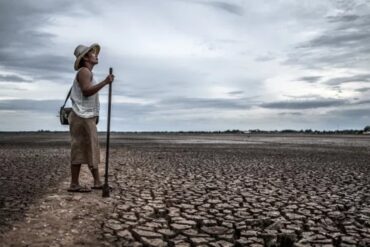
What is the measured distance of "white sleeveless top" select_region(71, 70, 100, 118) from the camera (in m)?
5.75

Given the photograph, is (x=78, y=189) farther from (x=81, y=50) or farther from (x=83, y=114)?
(x=81, y=50)

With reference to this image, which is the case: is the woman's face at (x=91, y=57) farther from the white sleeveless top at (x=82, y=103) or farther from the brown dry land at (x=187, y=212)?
the brown dry land at (x=187, y=212)

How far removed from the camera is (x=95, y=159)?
5.85m

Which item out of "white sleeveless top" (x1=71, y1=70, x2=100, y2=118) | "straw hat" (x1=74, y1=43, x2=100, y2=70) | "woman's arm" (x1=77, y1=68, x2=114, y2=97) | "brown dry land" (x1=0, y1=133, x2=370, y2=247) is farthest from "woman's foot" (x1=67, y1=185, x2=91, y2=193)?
"straw hat" (x1=74, y1=43, x2=100, y2=70)

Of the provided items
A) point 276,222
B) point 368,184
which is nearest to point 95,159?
point 276,222

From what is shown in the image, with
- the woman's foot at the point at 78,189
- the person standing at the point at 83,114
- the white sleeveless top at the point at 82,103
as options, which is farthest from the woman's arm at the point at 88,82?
the woman's foot at the point at 78,189

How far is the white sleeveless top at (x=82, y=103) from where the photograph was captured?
5746 millimetres

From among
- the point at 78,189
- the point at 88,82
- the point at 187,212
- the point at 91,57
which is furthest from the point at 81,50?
the point at 187,212

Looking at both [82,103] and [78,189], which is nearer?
[82,103]

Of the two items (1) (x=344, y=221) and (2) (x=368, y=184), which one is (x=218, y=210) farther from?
(2) (x=368, y=184)

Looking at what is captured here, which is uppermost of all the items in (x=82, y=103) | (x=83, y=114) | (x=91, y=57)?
(x=91, y=57)

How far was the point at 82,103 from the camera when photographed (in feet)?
18.9

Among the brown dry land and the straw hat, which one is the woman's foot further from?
the straw hat

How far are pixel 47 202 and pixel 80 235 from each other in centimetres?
158
